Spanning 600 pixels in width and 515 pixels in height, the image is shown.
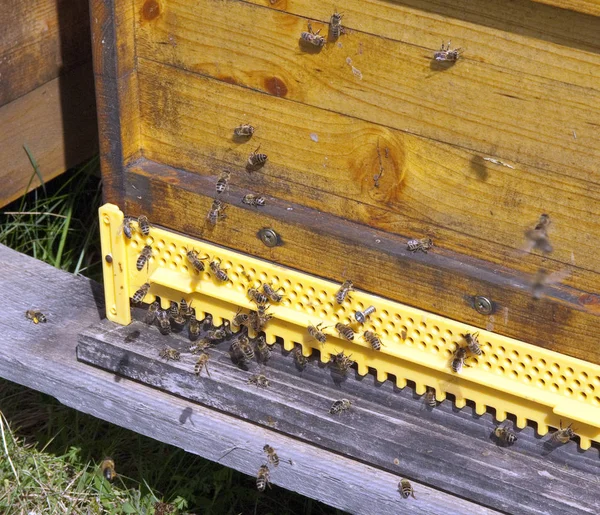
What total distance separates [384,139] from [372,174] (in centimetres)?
12

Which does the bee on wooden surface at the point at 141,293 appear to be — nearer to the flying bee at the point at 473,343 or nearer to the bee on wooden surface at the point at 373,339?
the bee on wooden surface at the point at 373,339

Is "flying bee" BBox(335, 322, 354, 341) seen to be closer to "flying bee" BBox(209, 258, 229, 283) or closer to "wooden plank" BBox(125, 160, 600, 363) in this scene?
"wooden plank" BBox(125, 160, 600, 363)

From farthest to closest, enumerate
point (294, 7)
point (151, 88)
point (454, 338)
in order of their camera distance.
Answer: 1. point (151, 88)
2. point (454, 338)
3. point (294, 7)

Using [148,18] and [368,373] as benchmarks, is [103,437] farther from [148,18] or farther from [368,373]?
[148,18]

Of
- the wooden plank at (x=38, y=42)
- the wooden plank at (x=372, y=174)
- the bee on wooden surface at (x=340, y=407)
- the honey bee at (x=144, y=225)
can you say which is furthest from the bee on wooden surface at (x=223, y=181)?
the wooden plank at (x=38, y=42)

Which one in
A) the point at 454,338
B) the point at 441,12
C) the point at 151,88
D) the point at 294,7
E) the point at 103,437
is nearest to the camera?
the point at 441,12

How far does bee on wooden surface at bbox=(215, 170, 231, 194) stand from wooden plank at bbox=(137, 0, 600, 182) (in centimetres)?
32

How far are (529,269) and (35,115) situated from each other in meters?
2.23

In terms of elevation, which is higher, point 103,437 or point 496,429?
point 496,429

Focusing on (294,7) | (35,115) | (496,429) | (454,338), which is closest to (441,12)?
(294,7)

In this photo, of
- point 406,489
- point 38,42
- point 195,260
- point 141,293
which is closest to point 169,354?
point 141,293

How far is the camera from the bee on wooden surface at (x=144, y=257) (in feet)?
10.1

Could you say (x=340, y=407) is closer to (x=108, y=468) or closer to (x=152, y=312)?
(x=152, y=312)

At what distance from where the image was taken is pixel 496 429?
110 inches
